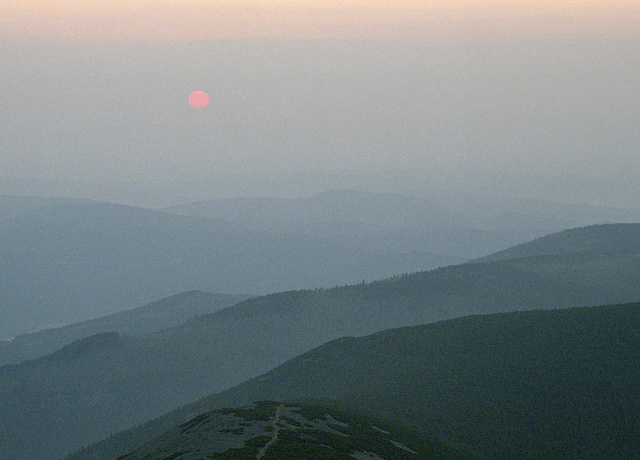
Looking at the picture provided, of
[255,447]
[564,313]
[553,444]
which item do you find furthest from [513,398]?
[255,447]

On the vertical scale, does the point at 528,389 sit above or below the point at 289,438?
below

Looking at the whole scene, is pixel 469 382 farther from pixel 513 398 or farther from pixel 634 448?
pixel 634 448

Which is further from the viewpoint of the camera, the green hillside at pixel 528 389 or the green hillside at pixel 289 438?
the green hillside at pixel 528 389

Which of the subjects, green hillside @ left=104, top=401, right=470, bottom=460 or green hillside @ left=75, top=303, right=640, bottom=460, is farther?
green hillside @ left=75, top=303, right=640, bottom=460

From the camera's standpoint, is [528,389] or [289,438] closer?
[289,438]
